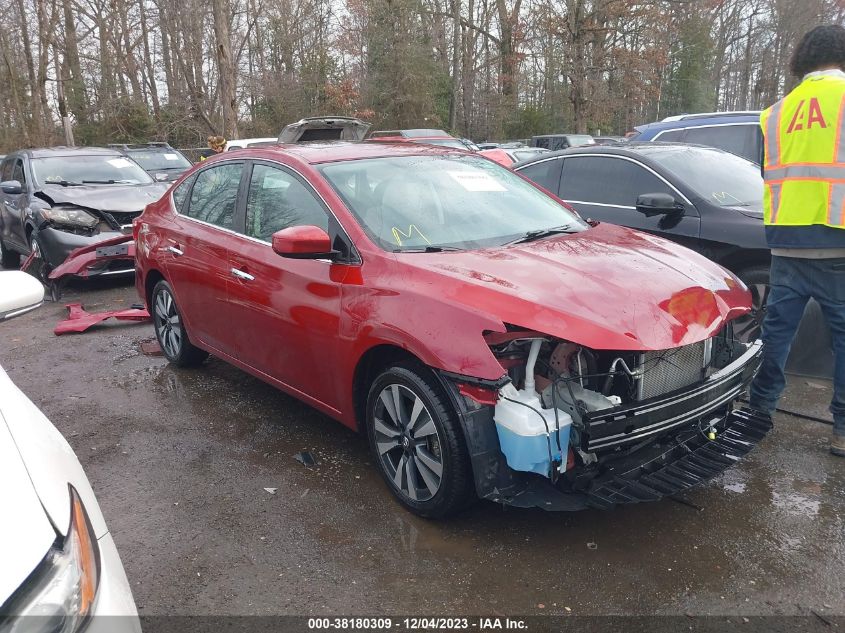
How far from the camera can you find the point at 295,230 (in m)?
3.30

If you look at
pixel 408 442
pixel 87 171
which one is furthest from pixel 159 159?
pixel 408 442

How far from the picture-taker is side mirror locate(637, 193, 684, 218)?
507 centimetres

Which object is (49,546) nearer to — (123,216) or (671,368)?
(671,368)

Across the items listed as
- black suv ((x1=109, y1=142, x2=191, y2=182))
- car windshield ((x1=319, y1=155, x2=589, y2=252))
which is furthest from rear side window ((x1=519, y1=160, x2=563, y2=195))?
black suv ((x1=109, y1=142, x2=191, y2=182))

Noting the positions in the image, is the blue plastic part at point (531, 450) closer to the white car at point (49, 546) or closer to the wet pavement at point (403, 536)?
the wet pavement at point (403, 536)

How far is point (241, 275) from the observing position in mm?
4074

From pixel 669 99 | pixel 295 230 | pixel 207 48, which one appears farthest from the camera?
pixel 669 99

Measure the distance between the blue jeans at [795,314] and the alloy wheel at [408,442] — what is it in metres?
1.98

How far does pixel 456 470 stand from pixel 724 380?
1.29 meters

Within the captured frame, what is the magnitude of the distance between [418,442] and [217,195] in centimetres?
250

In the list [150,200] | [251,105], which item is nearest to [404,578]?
[150,200]

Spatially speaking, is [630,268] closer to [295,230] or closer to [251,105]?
[295,230]

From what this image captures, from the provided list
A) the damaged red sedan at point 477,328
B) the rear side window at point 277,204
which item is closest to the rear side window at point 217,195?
the damaged red sedan at point 477,328

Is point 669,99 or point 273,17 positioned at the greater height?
point 273,17
